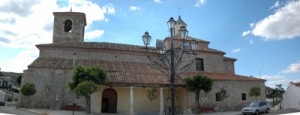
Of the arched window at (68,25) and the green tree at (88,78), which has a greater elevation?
the arched window at (68,25)

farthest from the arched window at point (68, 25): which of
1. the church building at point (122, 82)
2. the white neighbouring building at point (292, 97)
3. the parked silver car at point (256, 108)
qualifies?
the white neighbouring building at point (292, 97)

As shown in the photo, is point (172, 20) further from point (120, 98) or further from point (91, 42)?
point (91, 42)

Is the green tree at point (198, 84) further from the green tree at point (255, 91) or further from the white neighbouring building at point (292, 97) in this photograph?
the white neighbouring building at point (292, 97)

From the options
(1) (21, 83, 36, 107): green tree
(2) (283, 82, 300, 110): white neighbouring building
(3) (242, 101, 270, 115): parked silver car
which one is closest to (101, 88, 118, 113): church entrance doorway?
(1) (21, 83, 36, 107): green tree

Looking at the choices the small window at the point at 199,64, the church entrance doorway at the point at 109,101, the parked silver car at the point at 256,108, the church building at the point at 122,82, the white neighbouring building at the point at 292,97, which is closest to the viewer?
the parked silver car at the point at 256,108

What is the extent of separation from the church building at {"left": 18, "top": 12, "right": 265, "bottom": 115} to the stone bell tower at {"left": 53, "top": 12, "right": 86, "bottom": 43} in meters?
4.74

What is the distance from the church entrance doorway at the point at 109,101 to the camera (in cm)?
2217

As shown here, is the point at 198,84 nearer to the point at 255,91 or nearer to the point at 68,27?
the point at 255,91

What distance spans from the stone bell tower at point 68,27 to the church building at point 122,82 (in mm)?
4739

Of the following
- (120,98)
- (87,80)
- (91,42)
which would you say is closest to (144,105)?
(120,98)

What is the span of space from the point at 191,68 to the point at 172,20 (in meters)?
15.6

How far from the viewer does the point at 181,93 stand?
911 inches

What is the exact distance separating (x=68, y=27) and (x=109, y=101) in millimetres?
12405

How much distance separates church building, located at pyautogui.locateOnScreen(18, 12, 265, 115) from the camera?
2131 centimetres
